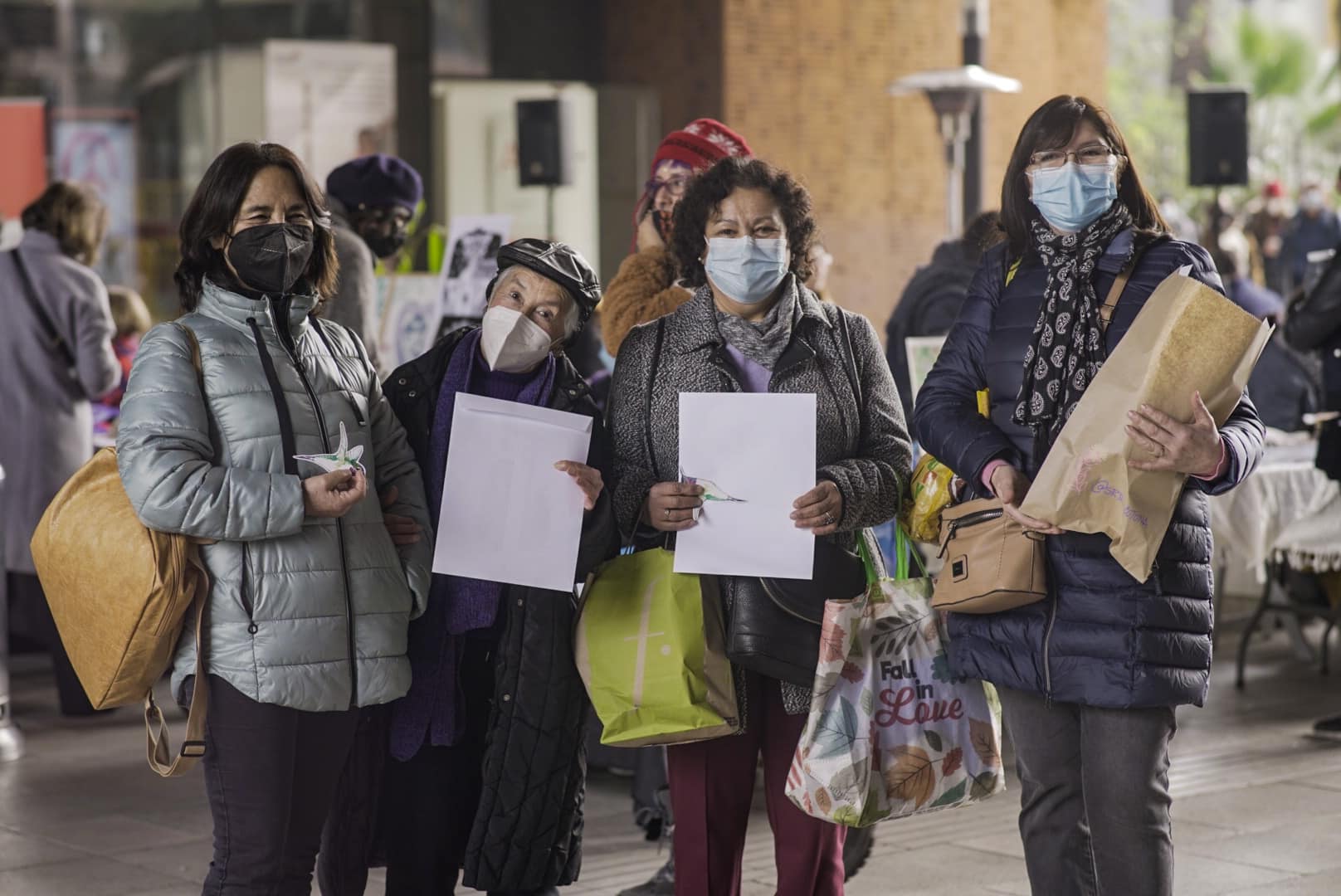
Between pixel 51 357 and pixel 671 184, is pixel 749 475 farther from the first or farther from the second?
pixel 51 357

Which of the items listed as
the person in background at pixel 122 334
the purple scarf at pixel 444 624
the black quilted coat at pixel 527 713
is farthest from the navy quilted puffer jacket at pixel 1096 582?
the person in background at pixel 122 334

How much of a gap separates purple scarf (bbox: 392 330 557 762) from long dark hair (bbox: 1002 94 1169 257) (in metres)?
1.07

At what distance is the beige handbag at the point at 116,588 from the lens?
11.0 feet

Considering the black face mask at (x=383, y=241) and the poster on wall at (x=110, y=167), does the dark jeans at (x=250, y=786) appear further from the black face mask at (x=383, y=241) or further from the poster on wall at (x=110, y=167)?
the poster on wall at (x=110, y=167)

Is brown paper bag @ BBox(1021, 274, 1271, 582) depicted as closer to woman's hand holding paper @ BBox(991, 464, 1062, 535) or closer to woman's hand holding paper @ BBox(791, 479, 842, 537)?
woman's hand holding paper @ BBox(991, 464, 1062, 535)

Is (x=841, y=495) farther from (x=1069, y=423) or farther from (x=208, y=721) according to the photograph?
(x=208, y=721)

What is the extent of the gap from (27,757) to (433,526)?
13.7ft

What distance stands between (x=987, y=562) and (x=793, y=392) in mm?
563

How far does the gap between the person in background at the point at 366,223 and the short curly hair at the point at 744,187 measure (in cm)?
241

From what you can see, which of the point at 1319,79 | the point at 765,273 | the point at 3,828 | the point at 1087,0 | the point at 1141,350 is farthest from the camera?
the point at 1319,79

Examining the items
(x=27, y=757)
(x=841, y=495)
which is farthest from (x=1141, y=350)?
(x=27, y=757)

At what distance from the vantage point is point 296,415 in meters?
3.52

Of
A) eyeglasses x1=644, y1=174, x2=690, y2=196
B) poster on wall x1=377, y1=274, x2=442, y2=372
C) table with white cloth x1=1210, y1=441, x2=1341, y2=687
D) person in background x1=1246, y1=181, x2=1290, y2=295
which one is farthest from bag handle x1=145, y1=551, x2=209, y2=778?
person in background x1=1246, y1=181, x2=1290, y2=295

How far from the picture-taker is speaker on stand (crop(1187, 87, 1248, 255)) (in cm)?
1195
